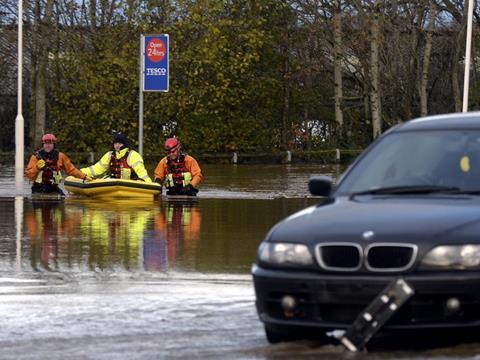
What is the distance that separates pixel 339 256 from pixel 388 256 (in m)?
0.29

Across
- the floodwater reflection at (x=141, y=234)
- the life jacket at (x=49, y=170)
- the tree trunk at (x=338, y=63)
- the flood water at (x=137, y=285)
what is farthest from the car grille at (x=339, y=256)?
the tree trunk at (x=338, y=63)

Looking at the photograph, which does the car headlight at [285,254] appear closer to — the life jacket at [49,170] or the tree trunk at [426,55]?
the life jacket at [49,170]

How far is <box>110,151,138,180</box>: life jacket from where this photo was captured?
25328mm

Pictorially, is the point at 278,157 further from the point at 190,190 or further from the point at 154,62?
the point at 190,190

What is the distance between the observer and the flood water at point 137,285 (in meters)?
8.88

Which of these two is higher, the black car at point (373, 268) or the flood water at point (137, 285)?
the black car at point (373, 268)

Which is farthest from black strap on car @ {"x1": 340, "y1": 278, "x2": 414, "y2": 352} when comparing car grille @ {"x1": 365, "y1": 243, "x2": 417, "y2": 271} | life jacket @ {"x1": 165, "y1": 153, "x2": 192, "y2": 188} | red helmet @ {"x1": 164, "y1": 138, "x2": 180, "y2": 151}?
life jacket @ {"x1": 165, "y1": 153, "x2": 192, "y2": 188}

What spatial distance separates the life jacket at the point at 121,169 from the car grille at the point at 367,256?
56.3 feet

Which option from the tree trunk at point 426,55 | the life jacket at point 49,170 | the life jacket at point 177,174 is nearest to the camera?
the life jacket at point 177,174

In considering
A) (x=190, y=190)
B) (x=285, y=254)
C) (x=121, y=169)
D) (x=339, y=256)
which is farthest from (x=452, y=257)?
(x=121, y=169)

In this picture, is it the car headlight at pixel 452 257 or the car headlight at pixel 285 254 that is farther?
the car headlight at pixel 285 254

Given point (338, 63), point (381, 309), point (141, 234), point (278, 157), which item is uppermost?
point (338, 63)

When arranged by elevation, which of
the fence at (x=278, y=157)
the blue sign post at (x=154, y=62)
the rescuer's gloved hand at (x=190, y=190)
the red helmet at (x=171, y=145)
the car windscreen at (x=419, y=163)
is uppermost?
the blue sign post at (x=154, y=62)

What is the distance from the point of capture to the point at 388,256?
27.0 feet
